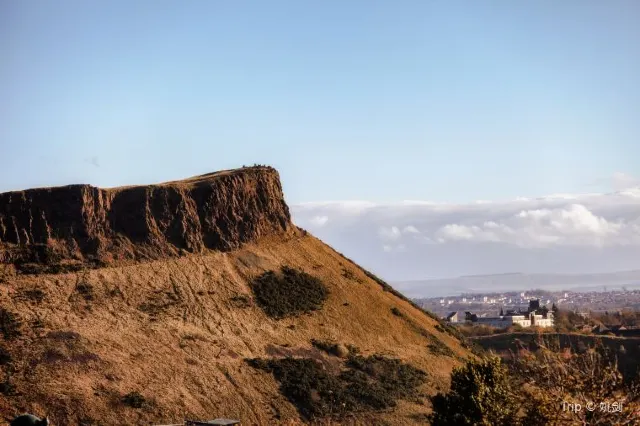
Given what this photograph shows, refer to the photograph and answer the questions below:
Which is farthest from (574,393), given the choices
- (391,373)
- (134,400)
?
(391,373)

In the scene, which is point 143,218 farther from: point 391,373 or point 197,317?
point 391,373

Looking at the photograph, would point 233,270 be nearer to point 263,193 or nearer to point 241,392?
point 263,193

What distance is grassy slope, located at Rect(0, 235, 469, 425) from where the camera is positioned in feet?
176

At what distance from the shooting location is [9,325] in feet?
191

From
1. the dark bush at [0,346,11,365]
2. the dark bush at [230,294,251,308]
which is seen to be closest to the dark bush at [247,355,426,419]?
the dark bush at [230,294,251,308]

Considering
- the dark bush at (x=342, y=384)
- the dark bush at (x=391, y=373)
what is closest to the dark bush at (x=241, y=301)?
the dark bush at (x=342, y=384)

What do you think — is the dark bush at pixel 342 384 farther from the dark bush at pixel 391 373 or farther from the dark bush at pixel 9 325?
the dark bush at pixel 9 325

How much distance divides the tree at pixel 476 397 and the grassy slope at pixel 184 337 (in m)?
15.8

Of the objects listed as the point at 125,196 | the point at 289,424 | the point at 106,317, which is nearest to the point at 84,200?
the point at 125,196

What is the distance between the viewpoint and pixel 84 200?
7200 cm

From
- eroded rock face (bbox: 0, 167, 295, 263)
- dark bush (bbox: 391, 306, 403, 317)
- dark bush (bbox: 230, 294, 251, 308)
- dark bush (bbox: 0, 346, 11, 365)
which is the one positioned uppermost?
eroded rock face (bbox: 0, 167, 295, 263)

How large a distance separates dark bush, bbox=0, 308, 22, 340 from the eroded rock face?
7.84 meters

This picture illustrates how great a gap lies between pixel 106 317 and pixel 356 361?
66.9ft

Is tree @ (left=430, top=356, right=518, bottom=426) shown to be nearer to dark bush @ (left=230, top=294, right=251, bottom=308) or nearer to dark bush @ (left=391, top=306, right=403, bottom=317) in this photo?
dark bush @ (left=230, top=294, right=251, bottom=308)
